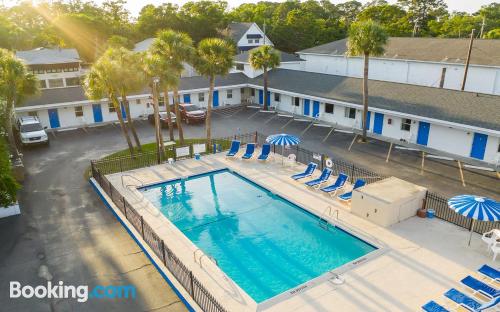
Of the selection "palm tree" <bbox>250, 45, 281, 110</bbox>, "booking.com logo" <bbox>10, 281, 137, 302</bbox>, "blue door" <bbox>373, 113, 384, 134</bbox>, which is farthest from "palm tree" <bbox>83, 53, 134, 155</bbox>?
"blue door" <bbox>373, 113, 384, 134</bbox>

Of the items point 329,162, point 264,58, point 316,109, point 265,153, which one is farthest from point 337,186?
point 264,58

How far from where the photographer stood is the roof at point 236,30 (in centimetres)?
7469

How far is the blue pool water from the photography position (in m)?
A: 14.6

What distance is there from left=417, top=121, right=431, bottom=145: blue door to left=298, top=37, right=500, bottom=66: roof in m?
13.5

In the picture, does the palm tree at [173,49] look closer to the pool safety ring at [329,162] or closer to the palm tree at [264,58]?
the pool safety ring at [329,162]

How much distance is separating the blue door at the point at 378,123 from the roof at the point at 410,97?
1.01 meters

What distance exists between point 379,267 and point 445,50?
1376 inches

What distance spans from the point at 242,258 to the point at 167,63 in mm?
14339

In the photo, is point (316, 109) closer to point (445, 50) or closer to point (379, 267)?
point (445, 50)

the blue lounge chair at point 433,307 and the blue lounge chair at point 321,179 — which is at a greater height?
the blue lounge chair at point 321,179

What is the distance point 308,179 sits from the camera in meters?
22.1

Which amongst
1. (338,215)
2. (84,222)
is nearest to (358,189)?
(338,215)

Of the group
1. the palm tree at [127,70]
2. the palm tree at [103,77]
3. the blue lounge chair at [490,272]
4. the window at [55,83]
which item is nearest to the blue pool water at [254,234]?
the blue lounge chair at [490,272]

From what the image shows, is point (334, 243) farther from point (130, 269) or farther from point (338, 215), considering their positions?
point (130, 269)
